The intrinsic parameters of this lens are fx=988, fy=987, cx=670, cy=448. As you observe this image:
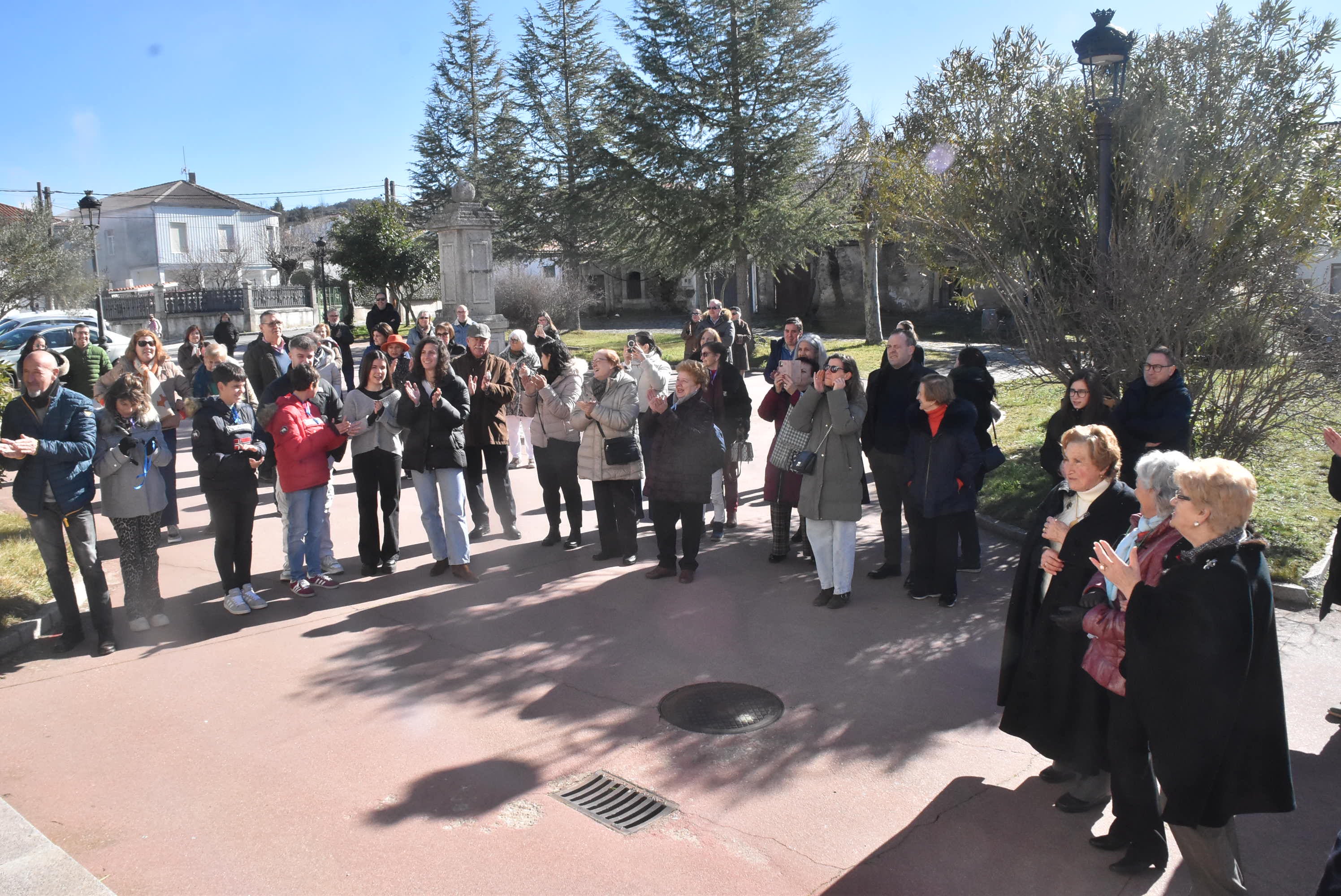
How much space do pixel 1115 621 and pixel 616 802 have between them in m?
2.25

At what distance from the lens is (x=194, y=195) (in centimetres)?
5878

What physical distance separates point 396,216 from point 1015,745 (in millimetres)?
35025

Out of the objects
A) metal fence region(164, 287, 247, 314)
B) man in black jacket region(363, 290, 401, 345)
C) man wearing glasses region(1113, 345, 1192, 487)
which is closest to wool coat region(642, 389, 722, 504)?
man wearing glasses region(1113, 345, 1192, 487)

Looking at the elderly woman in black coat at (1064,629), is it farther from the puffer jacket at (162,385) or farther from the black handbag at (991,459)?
the puffer jacket at (162,385)

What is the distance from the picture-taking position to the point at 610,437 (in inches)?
313

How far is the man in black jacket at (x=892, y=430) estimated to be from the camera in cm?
749

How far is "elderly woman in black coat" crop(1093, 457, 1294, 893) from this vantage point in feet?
10.9

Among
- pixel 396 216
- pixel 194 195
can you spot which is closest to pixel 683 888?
pixel 396 216

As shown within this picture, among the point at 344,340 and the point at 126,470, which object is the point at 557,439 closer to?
the point at 126,470

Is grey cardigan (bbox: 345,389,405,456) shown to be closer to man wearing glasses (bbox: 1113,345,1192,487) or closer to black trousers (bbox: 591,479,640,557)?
black trousers (bbox: 591,479,640,557)

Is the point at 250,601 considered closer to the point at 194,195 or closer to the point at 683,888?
the point at 683,888

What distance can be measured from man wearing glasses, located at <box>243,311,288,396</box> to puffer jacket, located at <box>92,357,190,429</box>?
647 millimetres

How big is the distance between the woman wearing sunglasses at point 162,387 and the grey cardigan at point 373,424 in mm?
1376

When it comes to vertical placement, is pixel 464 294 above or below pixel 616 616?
above
